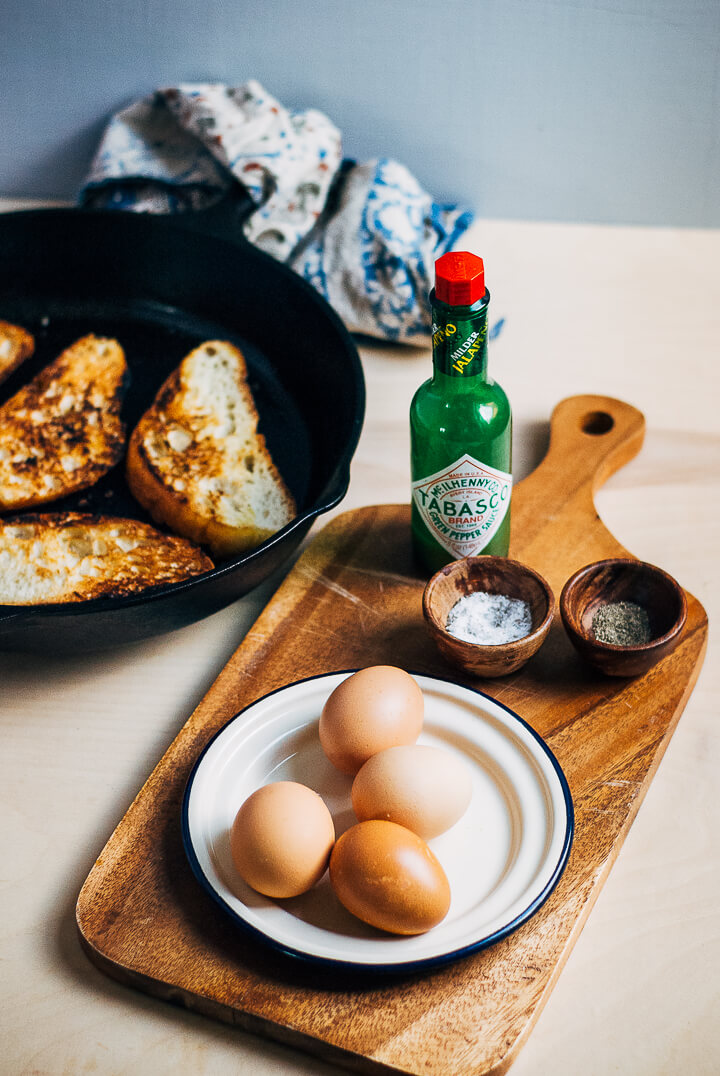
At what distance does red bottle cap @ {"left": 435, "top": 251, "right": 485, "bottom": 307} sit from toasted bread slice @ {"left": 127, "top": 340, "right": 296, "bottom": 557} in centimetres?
38

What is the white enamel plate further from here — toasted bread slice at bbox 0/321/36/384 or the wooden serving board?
toasted bread slice at bbox 0/321/36/384

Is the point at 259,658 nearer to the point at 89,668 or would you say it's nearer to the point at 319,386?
the point at 89,668

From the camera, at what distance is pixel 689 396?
1298mm

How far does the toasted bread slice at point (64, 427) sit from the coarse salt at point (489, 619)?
0.53 meters

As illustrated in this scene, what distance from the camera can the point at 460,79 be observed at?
144 cm

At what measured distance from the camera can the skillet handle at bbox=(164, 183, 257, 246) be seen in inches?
53.7

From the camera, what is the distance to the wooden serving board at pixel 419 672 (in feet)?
2.21

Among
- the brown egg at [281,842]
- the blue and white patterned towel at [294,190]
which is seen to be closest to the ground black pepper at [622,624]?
the brown egg at [281,842]

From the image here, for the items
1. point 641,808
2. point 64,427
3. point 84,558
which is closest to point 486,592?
point 641,808

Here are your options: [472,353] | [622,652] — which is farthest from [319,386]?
[622,652]

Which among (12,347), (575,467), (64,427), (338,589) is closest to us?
(338,589)

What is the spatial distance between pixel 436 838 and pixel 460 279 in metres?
0.48

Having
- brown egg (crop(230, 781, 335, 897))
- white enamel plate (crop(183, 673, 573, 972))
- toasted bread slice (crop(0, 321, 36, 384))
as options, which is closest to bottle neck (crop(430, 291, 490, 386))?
white enamel plate (crop(183, 673, 573, 972))

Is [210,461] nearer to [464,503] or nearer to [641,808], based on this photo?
[464,503]
